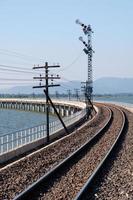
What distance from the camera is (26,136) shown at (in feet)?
86.8

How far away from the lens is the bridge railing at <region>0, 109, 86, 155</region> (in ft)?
78.5

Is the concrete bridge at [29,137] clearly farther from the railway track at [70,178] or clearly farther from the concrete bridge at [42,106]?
the concrete bridge at [42,106]

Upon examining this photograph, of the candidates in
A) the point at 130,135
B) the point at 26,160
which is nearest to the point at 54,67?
the point at 130,135

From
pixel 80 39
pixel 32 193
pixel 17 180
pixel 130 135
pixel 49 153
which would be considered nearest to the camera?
pixel 32 193

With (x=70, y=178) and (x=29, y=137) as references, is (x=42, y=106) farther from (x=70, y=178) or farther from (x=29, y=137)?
(x=70, y=178)

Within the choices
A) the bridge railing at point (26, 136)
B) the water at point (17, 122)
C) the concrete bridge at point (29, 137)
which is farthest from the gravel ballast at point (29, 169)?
the water at point (17, 122)

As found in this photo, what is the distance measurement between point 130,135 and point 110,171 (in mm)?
14870

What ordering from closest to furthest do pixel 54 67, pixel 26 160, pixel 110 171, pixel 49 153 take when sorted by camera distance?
pixel 110 171
pixel 26 160
pixel 49 153
pixel 54 67

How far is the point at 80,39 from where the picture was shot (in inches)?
4045

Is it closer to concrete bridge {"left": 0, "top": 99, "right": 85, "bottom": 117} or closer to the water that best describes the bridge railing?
the water

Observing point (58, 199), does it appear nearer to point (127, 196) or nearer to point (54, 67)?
point (127, 196)

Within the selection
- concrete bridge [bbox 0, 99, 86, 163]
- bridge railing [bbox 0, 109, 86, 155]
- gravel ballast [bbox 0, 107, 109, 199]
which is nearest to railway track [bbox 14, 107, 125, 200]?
gravel ballast [bbox 0, 107, 109, 199]

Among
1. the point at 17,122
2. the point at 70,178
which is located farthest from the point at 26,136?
the point at 17,122

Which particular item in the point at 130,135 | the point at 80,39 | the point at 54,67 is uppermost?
the point at 80,39
